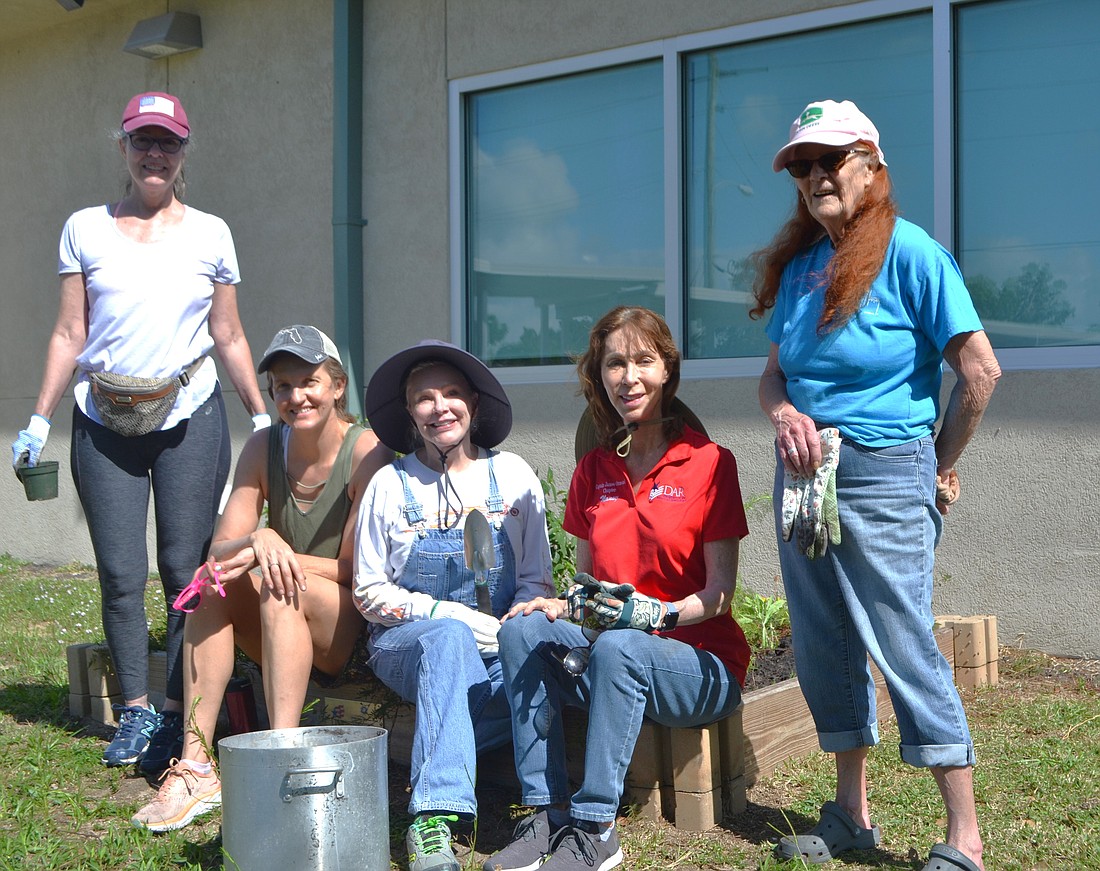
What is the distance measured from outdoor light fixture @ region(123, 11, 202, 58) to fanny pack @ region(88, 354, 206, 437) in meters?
4.32

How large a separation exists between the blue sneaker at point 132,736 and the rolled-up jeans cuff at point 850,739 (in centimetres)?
217

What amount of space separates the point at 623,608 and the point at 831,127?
4.03ft

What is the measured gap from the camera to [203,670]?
3.56m

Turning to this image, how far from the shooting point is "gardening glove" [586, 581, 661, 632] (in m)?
2.97

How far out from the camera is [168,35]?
7480mm

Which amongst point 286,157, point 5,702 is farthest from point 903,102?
point 5,702

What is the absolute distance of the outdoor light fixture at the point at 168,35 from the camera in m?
7.51

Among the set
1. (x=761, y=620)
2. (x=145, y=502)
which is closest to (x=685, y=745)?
(x=761, y=620)

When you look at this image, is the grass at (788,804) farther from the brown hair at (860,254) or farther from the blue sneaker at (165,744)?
the brown hair at (860,254)

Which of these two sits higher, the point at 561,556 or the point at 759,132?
the point at 759,132

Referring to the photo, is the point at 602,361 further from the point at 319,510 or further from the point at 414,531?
the point at 319,510

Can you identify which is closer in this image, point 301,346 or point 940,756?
point 940,756

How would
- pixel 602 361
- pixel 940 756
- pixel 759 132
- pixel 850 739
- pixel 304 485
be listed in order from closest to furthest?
pixel 940 756 → pixel 850 739 → pixel 602 361 → pixel 304 485 → pixel 759 132

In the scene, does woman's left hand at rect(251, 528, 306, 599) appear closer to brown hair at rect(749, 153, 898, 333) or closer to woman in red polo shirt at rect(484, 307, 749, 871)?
woman in red polo shirt at rect(484, 307, 749, 871)
